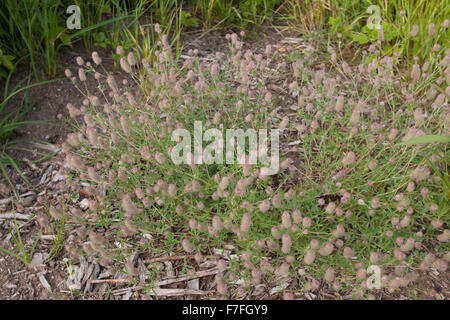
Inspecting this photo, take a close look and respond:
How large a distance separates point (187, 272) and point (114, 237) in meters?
0.54

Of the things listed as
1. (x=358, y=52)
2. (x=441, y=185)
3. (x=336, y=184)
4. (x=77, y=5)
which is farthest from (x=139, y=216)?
(x=358, y=52)

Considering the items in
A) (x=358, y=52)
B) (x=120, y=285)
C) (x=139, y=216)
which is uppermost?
(x=358, y=52)

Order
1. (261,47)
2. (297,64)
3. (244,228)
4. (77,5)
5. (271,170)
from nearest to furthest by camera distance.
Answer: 1. (244,228)
2. (271,170)
3. (297,64)
4. (77,5)
5. (261,47)

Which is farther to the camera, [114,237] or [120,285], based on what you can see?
[114,237]

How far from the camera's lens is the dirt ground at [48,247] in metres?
2.23

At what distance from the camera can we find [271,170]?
2.27 metres

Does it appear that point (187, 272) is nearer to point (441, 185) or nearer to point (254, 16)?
point (441, 185)

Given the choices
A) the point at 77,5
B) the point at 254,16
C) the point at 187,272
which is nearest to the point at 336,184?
the point at 187,272

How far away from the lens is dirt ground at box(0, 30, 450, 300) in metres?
2.23

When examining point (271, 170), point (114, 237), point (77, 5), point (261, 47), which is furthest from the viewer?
point (261, 47)

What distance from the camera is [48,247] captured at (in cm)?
246

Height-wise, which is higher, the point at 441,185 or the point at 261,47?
the point at 261,47

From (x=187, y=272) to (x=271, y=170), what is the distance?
2.58 ft

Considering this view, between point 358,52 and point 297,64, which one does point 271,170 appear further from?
point 358,52
